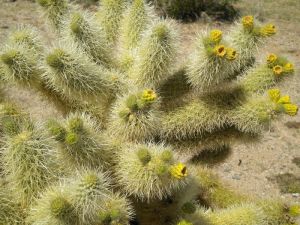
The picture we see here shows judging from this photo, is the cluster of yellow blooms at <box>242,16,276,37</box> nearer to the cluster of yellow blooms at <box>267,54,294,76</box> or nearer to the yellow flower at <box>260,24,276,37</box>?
the yellow flower at <box>260,24,276,37</box>

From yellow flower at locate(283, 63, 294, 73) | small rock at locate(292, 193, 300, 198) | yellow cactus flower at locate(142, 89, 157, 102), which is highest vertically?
yellow cactus flower at locate(142, 89, 157, 102)

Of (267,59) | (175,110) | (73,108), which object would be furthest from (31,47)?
(267,59)

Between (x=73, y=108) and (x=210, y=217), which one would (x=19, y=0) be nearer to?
(x=73, y=108)

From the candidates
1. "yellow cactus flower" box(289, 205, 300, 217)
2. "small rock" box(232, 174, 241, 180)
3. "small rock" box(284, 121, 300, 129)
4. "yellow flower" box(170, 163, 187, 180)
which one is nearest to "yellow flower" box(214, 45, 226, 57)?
"yellow flower" box(170, 163, 187, 180)

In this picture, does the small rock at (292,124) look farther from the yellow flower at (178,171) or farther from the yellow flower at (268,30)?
the yellow flower at (178,171)

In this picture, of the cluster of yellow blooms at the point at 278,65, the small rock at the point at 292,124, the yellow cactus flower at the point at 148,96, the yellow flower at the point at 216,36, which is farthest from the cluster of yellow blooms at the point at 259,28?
the small rock at the point at 292,124

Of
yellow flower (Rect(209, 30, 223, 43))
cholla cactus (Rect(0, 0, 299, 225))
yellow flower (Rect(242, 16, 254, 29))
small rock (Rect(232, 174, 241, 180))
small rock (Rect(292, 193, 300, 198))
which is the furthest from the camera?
small rock (Rect(232, 174, 241, 180))
